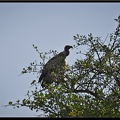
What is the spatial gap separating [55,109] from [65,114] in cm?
49

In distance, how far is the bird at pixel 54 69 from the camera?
7585mm

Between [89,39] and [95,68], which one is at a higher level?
[89,39]

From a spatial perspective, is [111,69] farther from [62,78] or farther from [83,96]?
[62,78]

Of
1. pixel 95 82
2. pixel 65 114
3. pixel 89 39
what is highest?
pixel 89 39

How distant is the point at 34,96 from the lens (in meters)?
7.02

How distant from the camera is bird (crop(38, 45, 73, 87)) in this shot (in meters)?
7.58

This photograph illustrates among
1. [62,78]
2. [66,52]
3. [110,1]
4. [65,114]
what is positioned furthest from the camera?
[66,52]

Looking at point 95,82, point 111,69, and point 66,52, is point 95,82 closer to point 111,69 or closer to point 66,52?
point 111,69

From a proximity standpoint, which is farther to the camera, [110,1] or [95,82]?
[95,82]

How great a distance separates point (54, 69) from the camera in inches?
342

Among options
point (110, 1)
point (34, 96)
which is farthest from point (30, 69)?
point (110, 1)

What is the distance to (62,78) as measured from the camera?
744 cm

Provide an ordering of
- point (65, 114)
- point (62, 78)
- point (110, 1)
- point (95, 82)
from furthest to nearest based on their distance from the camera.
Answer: point (62, 78), point (95, 82), point (65, 114), point (110, 1)

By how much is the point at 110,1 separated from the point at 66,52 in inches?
300
